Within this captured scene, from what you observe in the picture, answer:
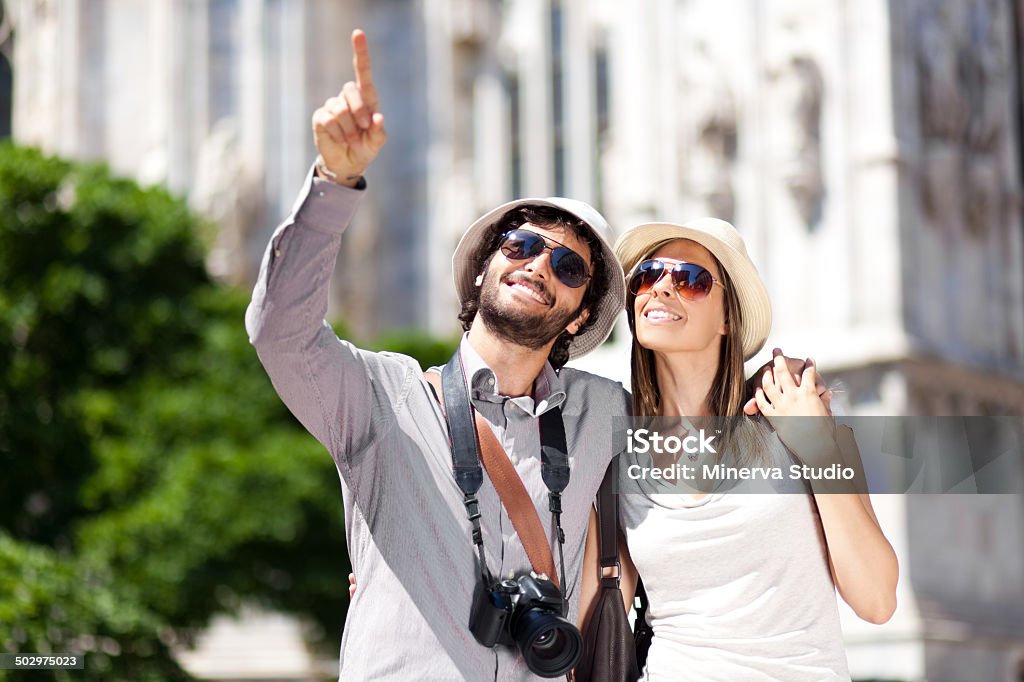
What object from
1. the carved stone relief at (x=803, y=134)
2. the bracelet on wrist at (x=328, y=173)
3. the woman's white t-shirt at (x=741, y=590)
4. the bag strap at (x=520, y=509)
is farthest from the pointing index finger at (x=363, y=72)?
the carved stone relief at (x=803, y=134)

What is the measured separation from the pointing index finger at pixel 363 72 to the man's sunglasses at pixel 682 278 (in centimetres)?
93

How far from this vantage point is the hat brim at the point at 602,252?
357 cm

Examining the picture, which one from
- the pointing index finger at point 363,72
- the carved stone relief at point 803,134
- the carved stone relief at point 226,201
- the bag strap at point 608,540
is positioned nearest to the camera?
the pointing index finger at point 363,72

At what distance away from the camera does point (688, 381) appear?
3.70 metres

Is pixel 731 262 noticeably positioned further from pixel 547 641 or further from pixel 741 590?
pixel 547 641

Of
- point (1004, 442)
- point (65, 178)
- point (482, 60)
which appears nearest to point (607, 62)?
point (482, 60)

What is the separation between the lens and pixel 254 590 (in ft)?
58.9

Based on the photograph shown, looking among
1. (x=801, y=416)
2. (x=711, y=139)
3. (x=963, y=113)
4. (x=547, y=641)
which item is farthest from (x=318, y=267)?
(x=963, y=113)

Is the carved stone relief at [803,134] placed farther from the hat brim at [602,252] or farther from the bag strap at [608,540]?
the bag strap at [608,540]

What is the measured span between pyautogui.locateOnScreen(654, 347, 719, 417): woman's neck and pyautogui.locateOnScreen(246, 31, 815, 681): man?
0.51ft

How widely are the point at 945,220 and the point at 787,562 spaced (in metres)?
14.8

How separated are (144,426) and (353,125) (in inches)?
622

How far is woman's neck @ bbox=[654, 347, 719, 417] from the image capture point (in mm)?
3680

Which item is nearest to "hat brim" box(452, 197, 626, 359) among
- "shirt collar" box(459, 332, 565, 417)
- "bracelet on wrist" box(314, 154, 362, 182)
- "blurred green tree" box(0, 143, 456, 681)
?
"shirt collar" box(459, 332, 565, 417)
